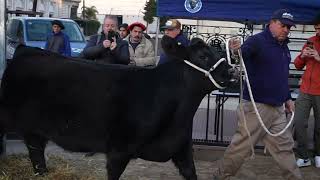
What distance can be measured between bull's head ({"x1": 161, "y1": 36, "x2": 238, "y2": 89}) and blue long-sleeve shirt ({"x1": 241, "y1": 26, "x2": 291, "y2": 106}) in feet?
2.47

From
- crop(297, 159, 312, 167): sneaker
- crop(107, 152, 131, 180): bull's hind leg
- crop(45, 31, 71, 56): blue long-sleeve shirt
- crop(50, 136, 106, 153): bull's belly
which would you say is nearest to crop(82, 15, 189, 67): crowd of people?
crop(50, 136, 106, 153): bull's belly

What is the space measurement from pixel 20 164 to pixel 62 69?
172 cm

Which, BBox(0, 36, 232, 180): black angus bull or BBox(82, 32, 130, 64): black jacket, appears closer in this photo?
BBox(0, 36, 232, 180): black angus bull

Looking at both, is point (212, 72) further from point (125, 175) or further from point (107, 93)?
point (125, 175)

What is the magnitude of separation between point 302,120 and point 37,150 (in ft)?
11.3

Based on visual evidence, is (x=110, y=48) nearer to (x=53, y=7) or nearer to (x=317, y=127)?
(x=317, y=127)

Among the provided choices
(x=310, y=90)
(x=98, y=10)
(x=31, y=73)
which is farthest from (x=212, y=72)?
(x=98, y=10)

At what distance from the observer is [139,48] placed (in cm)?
803

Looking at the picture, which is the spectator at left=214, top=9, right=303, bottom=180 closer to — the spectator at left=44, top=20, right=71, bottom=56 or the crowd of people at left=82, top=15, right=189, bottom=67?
the crowd of people at left=82, top=15, right=189, bottom=67

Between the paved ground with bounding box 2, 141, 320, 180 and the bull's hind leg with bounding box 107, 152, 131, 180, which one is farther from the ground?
the bull's hind leg with bounding box 107, 152, 131, 180

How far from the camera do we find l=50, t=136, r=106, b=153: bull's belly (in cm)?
526

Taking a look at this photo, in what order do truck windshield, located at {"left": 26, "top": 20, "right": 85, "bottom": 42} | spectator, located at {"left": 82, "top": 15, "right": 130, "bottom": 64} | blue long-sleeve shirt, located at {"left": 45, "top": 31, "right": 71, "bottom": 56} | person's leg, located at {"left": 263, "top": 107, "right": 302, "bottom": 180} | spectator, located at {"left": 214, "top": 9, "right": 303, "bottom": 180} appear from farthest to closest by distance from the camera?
truck windshield, located at {"left": 26, "top": 20, "right": 85, "bottom": 42}, blue long-sleeve shirt, located at {"left": 45, "top": 31, "right": 71, "bottom": 56}, spectator, located at {"left": 82, "top": 15, "right": 130, "bottom": 64}, person's leg, located at {"left": 263, "top": 107, "right": 302, "bottom": 180}, spectator, located at {"left": 214, "top": 9, "right": 303, "bottom": 180}

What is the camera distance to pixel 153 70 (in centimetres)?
529

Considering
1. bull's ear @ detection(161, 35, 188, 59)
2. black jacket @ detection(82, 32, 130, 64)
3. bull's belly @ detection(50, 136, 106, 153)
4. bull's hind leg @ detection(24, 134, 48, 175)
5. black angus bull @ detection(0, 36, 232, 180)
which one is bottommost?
bull's hind leg @ detection(24, 134, 48, 175)
